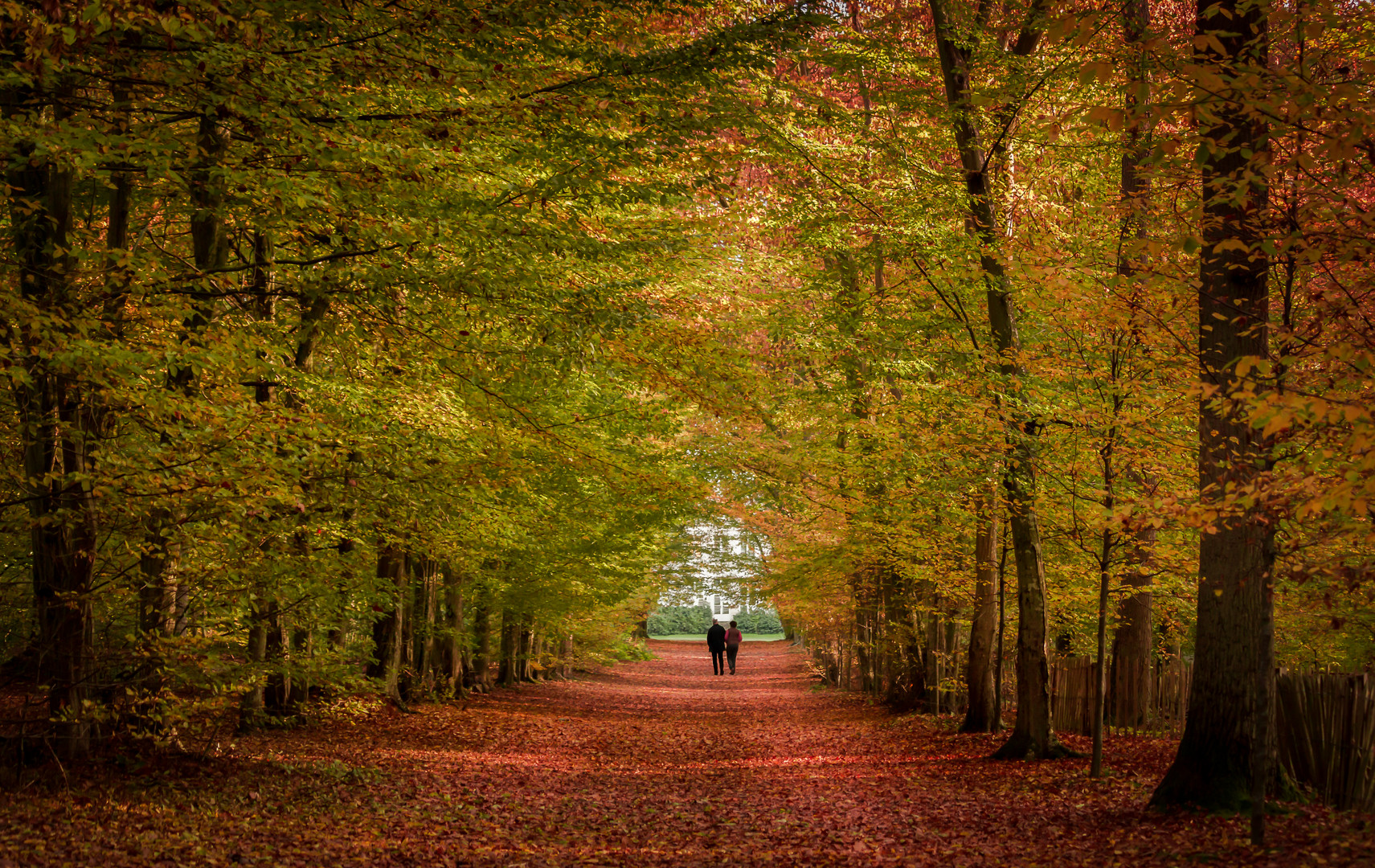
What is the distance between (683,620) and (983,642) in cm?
7479

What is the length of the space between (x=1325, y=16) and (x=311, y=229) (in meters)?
7.79

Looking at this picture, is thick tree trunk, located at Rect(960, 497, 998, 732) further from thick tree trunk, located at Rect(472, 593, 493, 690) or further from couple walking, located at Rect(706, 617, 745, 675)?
couple walking, located at Rect(706, 617, 745, 675)

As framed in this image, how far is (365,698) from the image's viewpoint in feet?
48.6

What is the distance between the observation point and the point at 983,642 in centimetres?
1486

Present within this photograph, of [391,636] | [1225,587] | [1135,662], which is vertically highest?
[1225,587]

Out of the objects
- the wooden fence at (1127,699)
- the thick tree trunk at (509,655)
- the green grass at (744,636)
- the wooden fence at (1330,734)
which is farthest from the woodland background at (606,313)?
the green grass at (744,636)

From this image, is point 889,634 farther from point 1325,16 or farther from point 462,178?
point 1325,16

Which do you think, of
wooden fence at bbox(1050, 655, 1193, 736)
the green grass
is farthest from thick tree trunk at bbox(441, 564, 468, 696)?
the green grass

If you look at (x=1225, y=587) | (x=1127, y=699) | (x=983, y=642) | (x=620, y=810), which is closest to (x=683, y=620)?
(x=983, y=642)

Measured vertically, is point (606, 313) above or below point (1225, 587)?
above

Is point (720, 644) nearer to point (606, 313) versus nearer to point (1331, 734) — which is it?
point (606, 313)

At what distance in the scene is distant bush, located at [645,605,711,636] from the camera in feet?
270

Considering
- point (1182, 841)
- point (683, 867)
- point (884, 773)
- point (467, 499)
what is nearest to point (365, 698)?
point (467, 499)

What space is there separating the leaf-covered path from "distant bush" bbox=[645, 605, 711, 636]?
6748 cm
